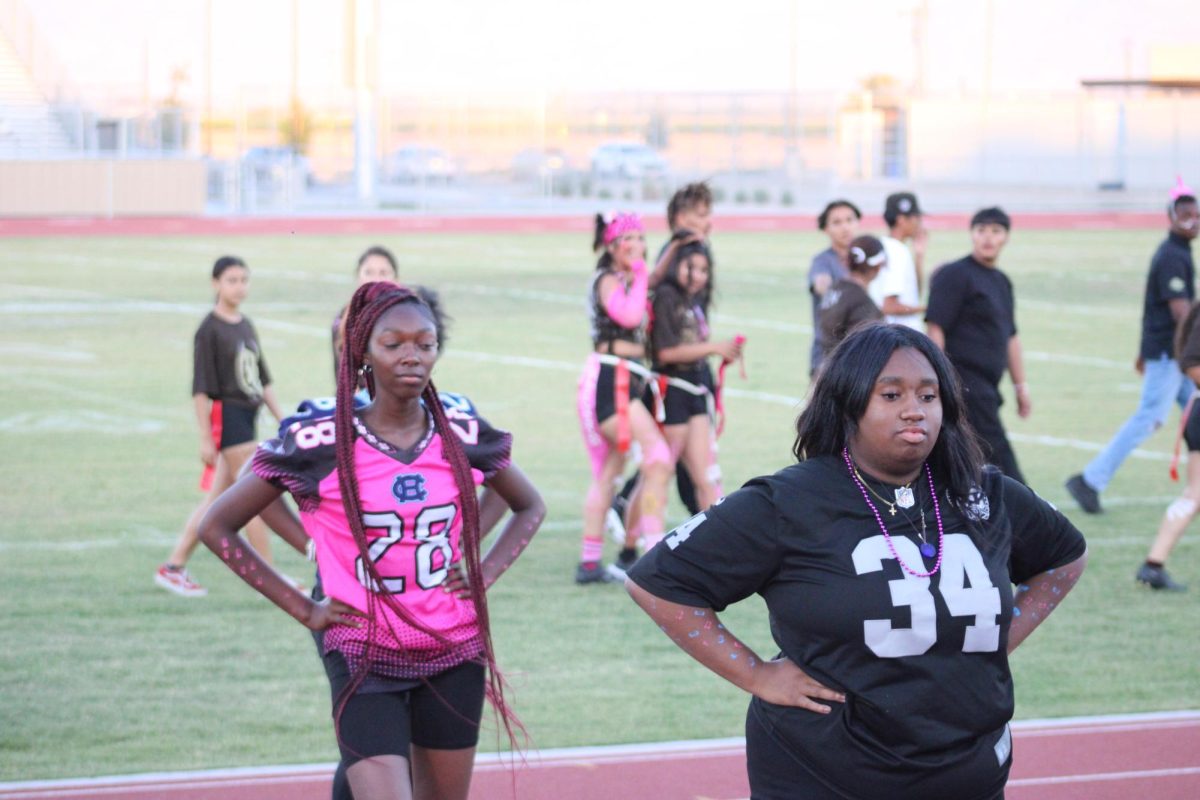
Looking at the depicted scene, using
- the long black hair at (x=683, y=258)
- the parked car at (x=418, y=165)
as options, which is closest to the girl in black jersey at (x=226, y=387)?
the long black hair at (x=683, y=258)

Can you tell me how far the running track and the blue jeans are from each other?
4.24 meters

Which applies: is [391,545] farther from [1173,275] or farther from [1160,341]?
[1160,341]

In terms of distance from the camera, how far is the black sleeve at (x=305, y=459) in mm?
4379

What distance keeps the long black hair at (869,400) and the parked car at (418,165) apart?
51.7 meters

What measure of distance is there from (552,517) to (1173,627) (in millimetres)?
4191

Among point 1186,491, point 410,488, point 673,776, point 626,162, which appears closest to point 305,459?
point 410,488

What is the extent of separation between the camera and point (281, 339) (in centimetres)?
1970

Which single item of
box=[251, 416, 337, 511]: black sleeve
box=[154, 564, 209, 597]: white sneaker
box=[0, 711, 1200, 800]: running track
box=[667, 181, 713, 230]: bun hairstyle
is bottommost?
box=[0, 711, 1200, 800]: running track

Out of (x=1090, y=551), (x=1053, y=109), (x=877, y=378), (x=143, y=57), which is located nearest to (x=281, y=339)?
(x=1090, y=551)

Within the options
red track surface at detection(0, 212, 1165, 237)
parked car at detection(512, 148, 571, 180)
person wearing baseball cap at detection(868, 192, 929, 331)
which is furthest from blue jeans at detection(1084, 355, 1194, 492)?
parked car at detection(512, 148, 571, 180)

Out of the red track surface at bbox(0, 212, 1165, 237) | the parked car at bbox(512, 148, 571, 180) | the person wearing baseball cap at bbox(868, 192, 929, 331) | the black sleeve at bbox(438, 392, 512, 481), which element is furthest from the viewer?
the parked car at bbox(512, 148, 571, 180)

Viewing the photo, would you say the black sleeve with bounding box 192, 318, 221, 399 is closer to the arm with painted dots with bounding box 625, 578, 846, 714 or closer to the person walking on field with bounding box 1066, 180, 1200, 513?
the arm with painted dots with bounding box 625, 578, 846, 714

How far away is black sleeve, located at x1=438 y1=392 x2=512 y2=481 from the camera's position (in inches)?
181

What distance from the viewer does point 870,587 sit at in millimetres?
3414
